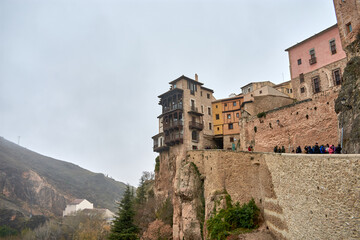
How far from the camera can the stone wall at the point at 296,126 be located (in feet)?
81.8

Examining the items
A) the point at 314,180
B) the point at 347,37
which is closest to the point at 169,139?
the point at 347,37

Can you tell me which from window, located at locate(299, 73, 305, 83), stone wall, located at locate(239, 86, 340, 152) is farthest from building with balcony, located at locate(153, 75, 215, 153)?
window, located at locate(299, 73, 305, 83)

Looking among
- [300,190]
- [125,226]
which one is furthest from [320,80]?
[125,226]

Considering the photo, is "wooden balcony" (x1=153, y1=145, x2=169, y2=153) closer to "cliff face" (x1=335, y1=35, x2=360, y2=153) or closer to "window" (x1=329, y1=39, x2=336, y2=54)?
"window" (x1=329, y1=39, x2=336, y2=54)

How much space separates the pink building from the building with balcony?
16.8 metres

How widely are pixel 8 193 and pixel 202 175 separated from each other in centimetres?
10239

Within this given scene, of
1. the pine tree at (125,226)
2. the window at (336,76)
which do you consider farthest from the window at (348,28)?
the pine tree at (125,226)

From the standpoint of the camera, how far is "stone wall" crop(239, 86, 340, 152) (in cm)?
2492

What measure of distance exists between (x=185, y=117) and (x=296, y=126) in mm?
20526

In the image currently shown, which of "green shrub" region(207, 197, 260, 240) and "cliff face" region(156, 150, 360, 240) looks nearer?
"cliff face" region(156, 150, 360, 240)

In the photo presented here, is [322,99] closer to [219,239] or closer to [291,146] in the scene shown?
[291,146]

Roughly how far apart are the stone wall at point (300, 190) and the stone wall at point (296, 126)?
24.0 ft

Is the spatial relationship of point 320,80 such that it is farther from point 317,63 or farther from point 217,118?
point 217,118

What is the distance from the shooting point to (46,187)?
119 metres
